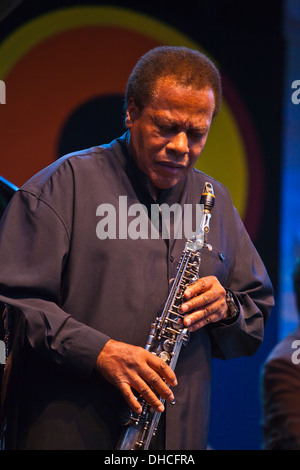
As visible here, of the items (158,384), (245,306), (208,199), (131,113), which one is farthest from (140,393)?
(131,113)

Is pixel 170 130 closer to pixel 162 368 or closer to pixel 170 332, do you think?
pixel 170 332

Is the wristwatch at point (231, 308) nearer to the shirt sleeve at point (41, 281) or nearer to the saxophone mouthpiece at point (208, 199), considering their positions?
the saxophone mouthpiece at point (208, 199)

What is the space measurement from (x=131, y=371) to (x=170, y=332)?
7.8 inches

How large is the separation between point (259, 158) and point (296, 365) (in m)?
1.42

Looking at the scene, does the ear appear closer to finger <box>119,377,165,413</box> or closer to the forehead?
the forehead

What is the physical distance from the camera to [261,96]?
3861mm

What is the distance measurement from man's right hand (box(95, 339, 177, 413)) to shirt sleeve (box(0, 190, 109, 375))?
0.04 meters

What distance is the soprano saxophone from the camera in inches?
73.0

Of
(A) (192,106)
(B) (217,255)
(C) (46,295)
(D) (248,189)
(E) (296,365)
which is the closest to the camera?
(C) (46,295)

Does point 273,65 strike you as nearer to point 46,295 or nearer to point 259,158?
point 259,158

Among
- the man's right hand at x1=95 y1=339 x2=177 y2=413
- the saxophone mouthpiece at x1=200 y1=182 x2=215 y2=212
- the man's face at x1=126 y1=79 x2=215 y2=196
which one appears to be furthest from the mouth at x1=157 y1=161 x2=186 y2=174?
the man's right hand at x1=95 y1=339 x2=177 y2=413

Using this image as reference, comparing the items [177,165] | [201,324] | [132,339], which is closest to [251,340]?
[201,324]

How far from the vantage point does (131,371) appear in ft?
5.97

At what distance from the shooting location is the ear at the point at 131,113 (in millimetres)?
2105
